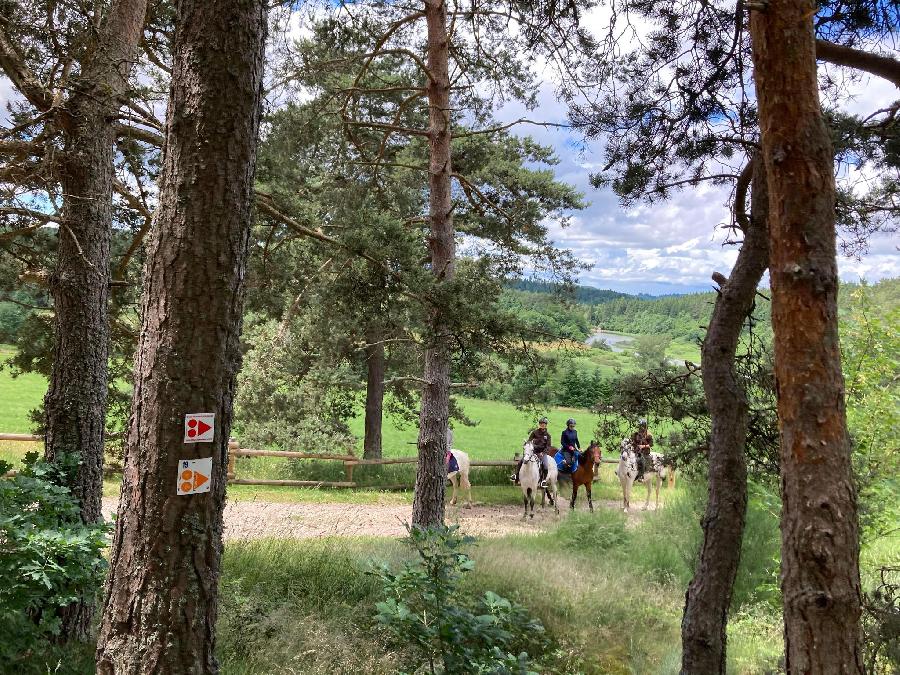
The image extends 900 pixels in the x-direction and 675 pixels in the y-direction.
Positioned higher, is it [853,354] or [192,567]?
[853,354]

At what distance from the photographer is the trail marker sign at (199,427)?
2508 millimetres

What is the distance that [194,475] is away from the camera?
2.54 m

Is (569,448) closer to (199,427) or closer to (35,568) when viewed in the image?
(35,568)

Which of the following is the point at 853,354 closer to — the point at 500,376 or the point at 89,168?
the point at 500,376

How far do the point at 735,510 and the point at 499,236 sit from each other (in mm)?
8957

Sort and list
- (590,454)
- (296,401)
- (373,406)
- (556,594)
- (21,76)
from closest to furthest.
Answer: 1. (21,76)
2. (556,594)
3. (590,454)
4. (296,401)
5. (373,406)

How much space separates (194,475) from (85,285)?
2.74m

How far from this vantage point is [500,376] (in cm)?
1221

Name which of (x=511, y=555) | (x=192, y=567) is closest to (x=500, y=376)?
(x=511, y=555)

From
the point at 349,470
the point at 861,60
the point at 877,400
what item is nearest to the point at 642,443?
the point at 877,400

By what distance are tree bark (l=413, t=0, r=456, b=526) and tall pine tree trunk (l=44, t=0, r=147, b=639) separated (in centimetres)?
448

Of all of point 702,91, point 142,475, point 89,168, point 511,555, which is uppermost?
point 702,91

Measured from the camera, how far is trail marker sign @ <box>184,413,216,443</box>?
251 centimetres

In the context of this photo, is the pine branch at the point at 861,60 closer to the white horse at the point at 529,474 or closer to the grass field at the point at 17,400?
the white horse at the point at 529,474
